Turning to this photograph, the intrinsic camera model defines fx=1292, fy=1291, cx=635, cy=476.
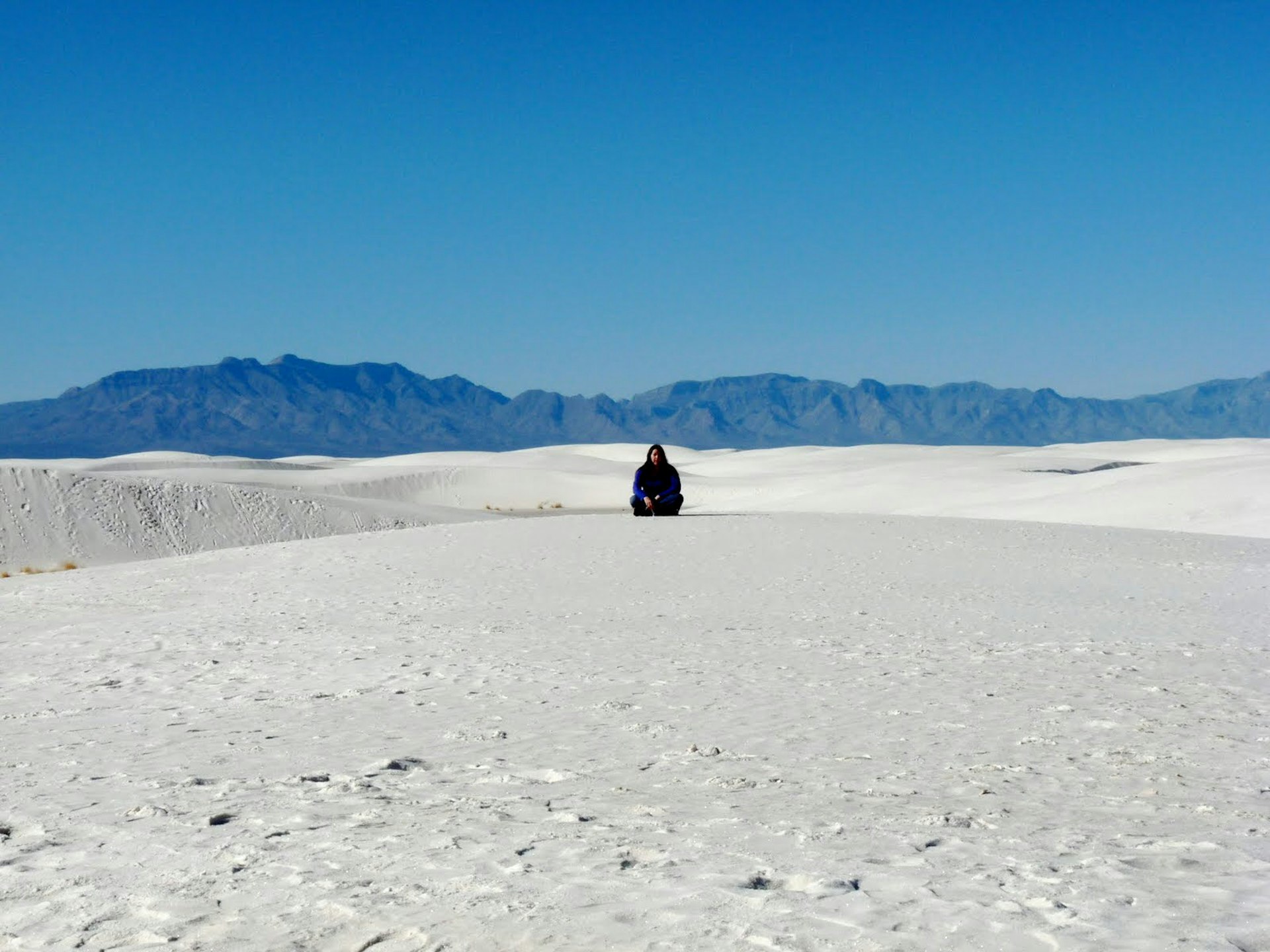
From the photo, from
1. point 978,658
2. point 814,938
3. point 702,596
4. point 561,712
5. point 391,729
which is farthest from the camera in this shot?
point 702,596

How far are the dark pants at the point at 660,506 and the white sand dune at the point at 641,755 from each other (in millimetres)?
4603

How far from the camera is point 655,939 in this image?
3.69 m

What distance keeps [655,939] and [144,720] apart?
439cm

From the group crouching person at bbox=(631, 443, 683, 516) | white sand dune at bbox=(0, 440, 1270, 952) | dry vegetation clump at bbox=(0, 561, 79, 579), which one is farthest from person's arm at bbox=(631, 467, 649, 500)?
dry vegetation clump at bbox=(0, 561, 79, 579)

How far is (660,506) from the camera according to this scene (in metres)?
21.1

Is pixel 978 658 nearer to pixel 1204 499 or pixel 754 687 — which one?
pixel 754 687

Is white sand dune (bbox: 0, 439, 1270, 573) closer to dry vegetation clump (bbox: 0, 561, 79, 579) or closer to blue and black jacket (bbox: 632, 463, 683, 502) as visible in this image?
dry vegetation clump (bbox: 0, 561, 79, 579)

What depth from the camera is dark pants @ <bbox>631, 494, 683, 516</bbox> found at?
21062 millimetres

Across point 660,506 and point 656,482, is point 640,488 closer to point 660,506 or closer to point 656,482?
point 656,482

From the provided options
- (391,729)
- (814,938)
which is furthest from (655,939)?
(391,729)

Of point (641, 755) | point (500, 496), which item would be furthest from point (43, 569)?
point (500, 496)

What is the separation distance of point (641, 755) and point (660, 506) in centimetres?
1497

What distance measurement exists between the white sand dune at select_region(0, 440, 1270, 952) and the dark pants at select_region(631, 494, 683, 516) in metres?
4.60

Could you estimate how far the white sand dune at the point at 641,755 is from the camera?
392cm
